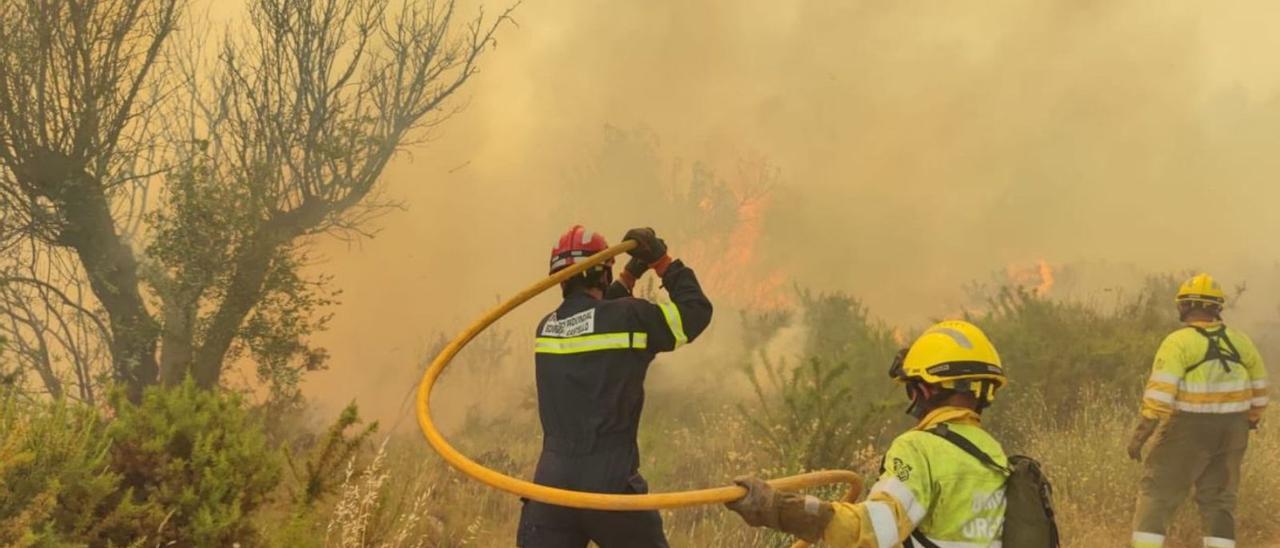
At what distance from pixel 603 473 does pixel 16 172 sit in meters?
7.54

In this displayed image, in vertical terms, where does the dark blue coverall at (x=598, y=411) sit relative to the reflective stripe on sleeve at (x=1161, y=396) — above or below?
above

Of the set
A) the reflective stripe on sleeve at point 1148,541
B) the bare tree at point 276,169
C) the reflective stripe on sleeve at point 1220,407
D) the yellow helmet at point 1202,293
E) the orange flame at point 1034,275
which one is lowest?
the reflective stripe on sleeve at point 1148,541

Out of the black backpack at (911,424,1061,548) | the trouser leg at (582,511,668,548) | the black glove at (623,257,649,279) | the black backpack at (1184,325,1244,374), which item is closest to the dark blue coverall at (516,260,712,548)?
the trouser leg at (582,511,668,548)

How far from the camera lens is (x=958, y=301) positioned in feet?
58.0

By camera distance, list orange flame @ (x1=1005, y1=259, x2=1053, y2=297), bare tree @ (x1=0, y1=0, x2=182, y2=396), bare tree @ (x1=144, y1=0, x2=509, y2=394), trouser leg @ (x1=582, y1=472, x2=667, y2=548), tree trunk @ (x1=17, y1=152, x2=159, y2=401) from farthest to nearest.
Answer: orange flame @ (x1=1005, y1=259, x2=1053, y2=297)
bare tree @ (x1=144, y1=0, x2=509, y2=394)
tree trunk @ (x1=17, y1=152, x2=159, y2=401)
bare tree @ (x1=0, y1=0, x2=182, y2=396)
trouser leg @ (x1=582, y1=472, x2=667, y2=548)

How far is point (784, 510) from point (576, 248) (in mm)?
1764

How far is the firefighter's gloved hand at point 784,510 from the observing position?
6.97ft

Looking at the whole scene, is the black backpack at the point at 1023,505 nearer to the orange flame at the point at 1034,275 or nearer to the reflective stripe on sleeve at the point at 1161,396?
the reflective stripe on sleeve at the point at 1161,396

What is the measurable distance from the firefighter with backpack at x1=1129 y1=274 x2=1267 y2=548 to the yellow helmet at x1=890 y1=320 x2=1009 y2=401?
3.88 m

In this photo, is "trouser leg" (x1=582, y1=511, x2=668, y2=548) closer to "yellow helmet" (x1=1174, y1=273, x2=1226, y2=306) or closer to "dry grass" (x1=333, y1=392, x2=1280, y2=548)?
"dry grass" (x1=333, y1=392, x2=1280, y2=548)

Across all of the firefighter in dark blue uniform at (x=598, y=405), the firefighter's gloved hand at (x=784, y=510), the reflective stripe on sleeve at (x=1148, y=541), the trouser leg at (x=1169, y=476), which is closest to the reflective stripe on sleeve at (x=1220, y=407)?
the trouser leg at (x=1169, y=476)

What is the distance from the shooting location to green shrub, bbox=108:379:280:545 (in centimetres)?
392

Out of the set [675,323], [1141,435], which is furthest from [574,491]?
[1141,435]

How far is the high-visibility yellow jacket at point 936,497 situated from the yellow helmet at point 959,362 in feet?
0.42
